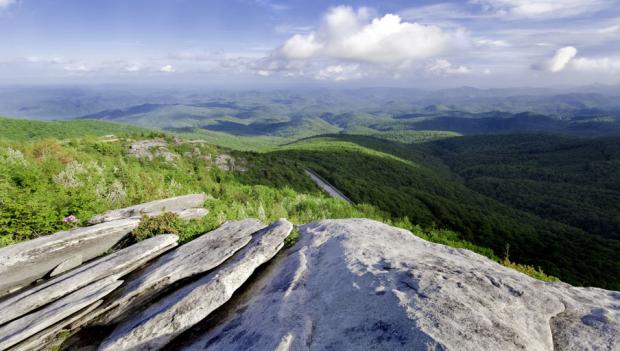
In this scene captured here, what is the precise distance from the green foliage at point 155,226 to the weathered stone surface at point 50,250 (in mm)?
391

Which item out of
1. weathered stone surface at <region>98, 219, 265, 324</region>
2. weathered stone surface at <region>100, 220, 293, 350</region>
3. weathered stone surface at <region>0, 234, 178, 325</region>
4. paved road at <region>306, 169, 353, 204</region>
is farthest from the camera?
paved road at <region>306, 169, 353, 204</region>

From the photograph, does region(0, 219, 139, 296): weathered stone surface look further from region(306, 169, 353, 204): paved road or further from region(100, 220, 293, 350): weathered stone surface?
region(306, 169, 353, 204): paved road

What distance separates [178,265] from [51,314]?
2819 millimetres

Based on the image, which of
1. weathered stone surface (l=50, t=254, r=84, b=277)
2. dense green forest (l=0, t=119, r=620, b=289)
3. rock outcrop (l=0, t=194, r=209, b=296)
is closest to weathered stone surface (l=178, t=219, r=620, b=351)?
weathered stone surface (l=50, t=254, r=84, b=277)

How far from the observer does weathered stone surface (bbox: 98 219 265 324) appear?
Answer: 770 cm

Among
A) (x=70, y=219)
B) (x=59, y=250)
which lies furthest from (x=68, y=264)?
(x=70, y=219)

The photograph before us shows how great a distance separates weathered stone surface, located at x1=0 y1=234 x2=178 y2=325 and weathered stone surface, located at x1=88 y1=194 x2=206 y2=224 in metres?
2.84

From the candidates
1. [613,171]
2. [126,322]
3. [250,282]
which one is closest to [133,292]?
[126,322]

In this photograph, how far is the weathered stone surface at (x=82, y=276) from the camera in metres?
7.41

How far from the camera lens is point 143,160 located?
116ft

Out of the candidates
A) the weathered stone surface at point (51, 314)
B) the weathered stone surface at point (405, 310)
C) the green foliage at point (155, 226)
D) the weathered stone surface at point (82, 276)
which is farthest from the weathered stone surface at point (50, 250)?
the weathered stone surface at point (405, 310)

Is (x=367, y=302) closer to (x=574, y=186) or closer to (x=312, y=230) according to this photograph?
(x=312, y=230)

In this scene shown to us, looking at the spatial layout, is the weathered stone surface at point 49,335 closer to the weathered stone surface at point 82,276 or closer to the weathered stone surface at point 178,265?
the weathered stone surface at point 178,265

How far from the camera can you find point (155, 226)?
11539 millimetres
